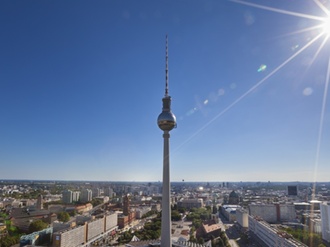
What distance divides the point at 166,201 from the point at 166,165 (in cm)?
263

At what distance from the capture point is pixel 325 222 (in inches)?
1484

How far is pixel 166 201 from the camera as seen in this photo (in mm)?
20062

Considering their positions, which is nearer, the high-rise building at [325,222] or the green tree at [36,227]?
the high-rise building at [325,222]

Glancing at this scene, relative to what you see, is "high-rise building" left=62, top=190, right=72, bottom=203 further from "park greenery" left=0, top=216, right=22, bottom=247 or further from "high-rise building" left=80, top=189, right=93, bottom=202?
"park greenery" left=0, top=216, right=22, bottom=247

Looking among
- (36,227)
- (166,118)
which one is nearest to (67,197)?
(36,227)

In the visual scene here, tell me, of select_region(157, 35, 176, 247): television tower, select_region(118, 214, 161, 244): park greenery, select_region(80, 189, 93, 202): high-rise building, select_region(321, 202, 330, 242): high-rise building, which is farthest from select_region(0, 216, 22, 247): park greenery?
select_region(321, 202, 330, 242): high-rise building

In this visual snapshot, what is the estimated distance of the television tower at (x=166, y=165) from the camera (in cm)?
1969

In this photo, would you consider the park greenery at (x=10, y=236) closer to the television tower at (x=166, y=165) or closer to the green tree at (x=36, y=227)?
the green tree at (x=36, y=227)

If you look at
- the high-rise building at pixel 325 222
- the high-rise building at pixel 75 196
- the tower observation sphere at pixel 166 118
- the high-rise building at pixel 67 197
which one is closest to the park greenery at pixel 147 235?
the tower observation sphere at pixel 166 118

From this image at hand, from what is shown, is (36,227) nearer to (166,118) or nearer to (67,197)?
(166,118)

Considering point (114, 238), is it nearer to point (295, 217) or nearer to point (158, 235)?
point (158, 235)

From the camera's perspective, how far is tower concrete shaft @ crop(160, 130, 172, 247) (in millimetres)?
19656

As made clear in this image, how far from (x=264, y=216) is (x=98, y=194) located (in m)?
68.4

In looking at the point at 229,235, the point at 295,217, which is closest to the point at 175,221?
the point at 229,235
